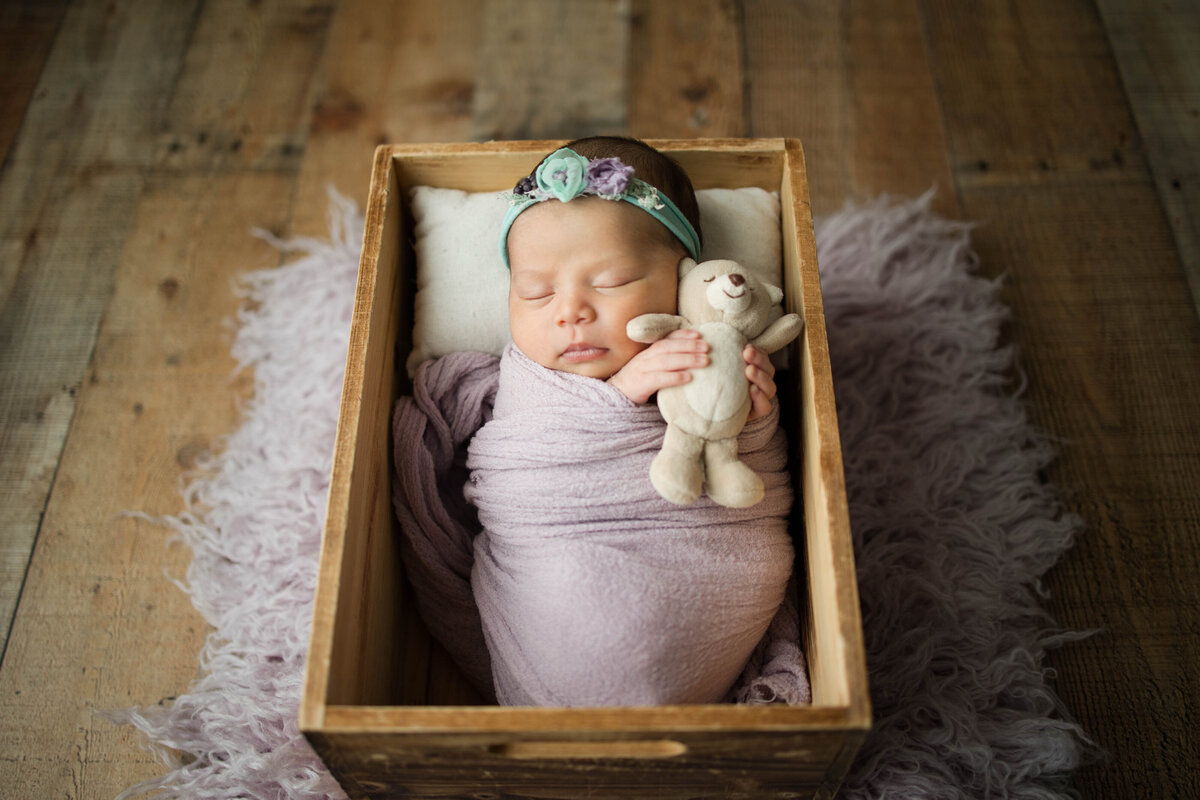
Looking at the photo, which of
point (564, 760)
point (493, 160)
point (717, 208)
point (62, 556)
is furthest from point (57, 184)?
point (564, 760)

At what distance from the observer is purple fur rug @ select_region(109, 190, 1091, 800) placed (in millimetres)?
996

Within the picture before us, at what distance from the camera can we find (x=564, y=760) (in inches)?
30.4

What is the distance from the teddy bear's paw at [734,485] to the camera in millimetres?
841

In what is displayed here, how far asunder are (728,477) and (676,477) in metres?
0.05

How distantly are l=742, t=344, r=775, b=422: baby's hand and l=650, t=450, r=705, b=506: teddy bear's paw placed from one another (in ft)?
0.31

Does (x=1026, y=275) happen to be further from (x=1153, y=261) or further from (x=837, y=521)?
(x=837, y=521)

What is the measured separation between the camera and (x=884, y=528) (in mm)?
1158

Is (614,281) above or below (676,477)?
above

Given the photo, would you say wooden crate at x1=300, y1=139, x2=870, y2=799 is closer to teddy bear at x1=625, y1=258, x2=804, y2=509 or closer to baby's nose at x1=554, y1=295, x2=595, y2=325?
teddy bear at x1=625, y1=258, x2=804, y2=509

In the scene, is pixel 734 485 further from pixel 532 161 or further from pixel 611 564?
pixel 532 161

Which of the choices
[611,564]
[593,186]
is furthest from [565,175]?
[611,564]

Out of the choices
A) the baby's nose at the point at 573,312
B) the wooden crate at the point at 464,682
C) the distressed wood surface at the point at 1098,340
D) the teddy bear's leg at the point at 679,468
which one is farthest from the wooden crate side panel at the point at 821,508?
the distressed wood surface at the point at 1098,340

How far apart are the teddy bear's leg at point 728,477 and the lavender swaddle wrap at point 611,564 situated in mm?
54

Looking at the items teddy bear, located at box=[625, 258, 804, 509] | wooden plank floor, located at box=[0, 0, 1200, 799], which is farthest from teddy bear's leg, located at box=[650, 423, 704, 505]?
wooden plank floor, located at box=[0, 0, 1200, 799]
